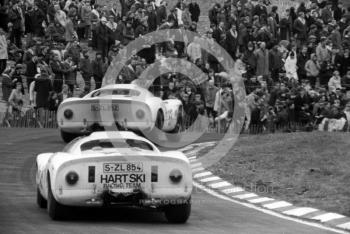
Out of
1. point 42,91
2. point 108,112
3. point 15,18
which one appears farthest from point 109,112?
point 15,18

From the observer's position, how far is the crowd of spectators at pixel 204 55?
2712cm

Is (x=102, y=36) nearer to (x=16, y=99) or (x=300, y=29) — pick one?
(x=16, y=99)

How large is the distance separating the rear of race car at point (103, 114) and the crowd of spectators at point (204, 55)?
15.9ft

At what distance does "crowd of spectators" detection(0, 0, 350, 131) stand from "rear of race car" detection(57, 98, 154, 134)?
15.9 ft

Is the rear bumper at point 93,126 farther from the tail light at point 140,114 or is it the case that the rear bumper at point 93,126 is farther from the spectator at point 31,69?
the spectator at point 31,69

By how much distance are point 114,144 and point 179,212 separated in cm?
137

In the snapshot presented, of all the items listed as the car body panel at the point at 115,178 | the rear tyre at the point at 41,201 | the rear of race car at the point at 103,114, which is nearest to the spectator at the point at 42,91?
the rear of race car at the point at 103,114

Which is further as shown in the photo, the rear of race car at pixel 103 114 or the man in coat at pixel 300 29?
the man in coat at pixel 300 29

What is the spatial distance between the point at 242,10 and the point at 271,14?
92 centimetres

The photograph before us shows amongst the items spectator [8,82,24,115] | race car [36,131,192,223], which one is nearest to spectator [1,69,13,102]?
spectator [8,82,24,115]

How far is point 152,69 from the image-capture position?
2927cm

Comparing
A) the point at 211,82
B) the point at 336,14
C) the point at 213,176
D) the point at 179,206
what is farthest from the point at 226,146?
the point at 336,14

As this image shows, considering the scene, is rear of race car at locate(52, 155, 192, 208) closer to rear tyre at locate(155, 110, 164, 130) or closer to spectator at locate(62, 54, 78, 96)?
rear tyre at locate(155, 110, 164, 130)

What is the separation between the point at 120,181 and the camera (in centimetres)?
1387
